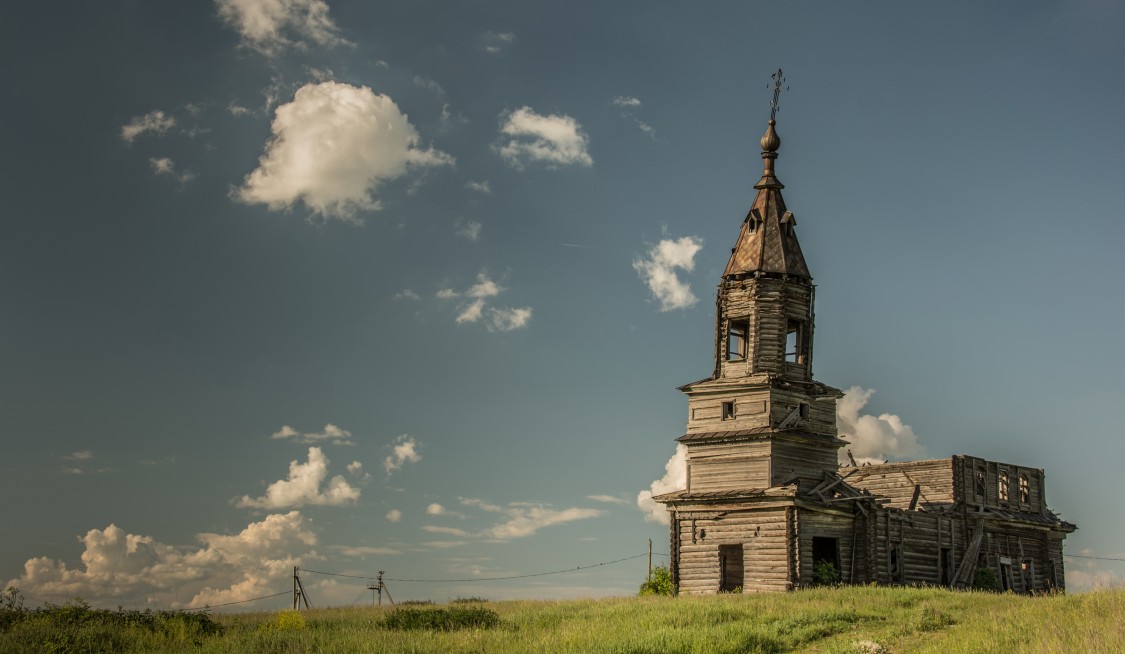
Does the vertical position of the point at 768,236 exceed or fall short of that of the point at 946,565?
it exceeds it

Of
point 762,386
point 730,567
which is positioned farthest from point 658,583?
point 762,386

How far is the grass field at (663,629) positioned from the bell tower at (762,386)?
9463 millimetres

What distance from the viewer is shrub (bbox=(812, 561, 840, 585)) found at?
4047cm

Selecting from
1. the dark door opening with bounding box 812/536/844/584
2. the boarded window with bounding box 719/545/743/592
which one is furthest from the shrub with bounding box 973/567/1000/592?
the boarded window with bounding box 719/545/743/592

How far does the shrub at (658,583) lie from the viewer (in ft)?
143

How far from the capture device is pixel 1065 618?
78.7 feet

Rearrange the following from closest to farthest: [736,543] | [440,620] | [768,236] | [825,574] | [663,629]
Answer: [663,629]
[440,620]
[825,574]
[736,543]
[768,236]

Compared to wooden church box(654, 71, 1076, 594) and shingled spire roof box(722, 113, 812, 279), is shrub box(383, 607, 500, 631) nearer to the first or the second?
wooden church box(654, 71, 1076, 594)

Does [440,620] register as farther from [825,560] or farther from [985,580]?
[985,580]

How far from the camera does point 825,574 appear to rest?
40.7m

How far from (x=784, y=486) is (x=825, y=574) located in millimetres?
3703

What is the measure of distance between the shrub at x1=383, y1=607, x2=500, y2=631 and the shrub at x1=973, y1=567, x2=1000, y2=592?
24.5 meters

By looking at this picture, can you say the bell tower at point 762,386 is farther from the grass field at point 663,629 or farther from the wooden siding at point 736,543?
the grass field at point 663,629

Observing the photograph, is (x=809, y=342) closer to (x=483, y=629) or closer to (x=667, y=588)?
(x=667, y=588)
